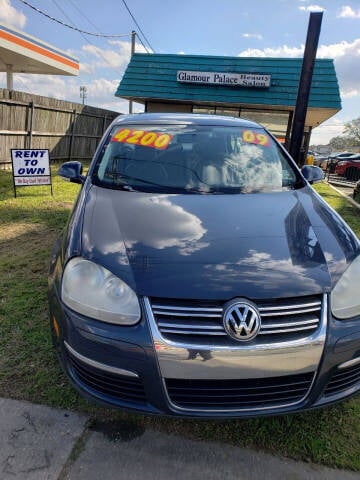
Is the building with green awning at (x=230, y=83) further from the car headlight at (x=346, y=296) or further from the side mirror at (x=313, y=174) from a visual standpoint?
the car headlight at (x=346, y=296)

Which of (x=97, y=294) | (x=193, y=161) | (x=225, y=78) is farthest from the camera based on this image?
(x=225, y=78)

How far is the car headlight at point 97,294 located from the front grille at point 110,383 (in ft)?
0.83

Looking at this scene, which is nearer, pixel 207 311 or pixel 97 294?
pixel 207 311

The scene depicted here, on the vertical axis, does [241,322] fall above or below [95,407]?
above

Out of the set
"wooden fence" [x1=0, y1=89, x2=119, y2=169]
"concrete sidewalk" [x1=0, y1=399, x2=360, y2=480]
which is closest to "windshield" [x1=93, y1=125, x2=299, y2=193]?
"concrete sidewalk" [x1=0, y1=399, x2=360, y2=480]

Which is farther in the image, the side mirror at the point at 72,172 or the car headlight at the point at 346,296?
the side mirror at the point at 72,172

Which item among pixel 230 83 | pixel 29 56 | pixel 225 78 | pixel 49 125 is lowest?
pixel 49 125

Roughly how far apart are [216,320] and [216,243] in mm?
470

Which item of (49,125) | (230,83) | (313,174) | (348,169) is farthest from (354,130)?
(313,174)

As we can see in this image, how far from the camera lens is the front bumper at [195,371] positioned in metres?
1.63

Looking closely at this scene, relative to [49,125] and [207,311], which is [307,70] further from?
[49,125]

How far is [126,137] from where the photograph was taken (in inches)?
127

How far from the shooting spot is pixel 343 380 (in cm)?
185

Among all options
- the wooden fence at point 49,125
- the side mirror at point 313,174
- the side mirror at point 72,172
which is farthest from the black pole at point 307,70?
the wooden fence at point 49,125
